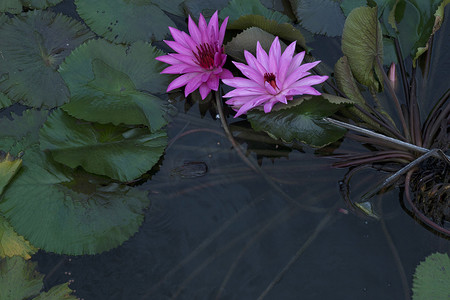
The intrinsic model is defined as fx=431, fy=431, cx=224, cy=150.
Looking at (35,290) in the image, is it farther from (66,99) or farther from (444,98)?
(444,98)

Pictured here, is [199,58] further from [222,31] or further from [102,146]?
[102,146]

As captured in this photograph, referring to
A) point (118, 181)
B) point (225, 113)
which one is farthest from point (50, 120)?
point (225, 113)

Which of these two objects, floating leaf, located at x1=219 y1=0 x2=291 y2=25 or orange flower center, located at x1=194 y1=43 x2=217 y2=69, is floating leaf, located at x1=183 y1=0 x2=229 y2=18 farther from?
orange flower center, located at x1=194 y1=43 x2=217 y2=69

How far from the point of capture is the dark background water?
1684mm

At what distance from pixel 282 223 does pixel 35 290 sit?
995 millimetres

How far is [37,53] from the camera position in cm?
203

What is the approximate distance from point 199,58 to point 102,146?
1.86ft

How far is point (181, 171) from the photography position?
1900 millimetres

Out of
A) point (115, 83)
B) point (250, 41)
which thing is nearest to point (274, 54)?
point (250, 41)

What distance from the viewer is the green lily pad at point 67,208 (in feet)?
5.46

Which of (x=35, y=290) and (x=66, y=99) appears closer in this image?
(x=35, y=290)

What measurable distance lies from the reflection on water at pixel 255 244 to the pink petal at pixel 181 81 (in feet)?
1.09

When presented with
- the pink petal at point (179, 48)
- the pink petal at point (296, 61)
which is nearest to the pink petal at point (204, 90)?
the pink petal at point (179, 48)

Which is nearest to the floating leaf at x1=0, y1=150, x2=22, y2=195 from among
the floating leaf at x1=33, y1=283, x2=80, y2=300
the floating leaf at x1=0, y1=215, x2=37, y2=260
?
the floating leaf at x1=0, y1=215, x2=37, y2=260
